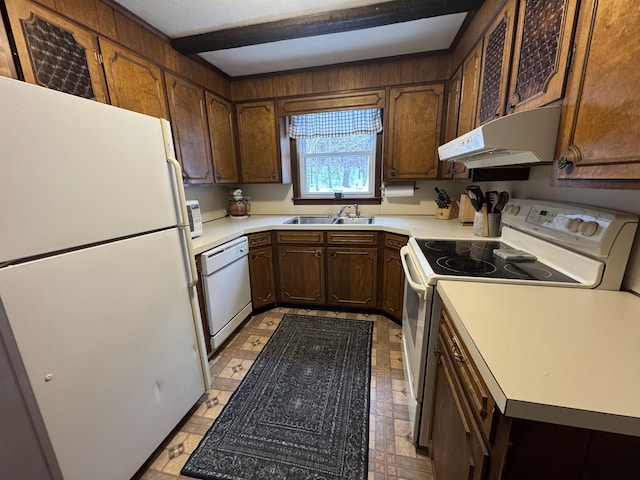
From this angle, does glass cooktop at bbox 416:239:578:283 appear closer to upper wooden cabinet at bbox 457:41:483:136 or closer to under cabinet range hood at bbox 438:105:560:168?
under cabinet range hood at bbox 438:105:560:168


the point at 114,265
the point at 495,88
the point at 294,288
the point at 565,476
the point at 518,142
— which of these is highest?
the point at 495,88

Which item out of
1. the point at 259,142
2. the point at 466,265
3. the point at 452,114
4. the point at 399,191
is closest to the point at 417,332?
the point at 466,265

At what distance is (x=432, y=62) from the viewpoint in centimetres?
227

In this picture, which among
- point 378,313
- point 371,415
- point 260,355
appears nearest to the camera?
point 371,415

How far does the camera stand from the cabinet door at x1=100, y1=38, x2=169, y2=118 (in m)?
1.55

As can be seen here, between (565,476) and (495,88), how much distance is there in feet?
5.24

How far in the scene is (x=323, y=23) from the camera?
68.7 inches

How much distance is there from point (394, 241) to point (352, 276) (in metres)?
0.53

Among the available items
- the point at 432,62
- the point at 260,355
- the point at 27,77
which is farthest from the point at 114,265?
the point at 432,62

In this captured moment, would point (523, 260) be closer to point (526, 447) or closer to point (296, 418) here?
point (526, 447)

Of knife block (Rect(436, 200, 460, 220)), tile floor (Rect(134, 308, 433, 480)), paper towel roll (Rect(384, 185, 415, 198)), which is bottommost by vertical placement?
tile floor (Rect(134, 308, 433, 480))

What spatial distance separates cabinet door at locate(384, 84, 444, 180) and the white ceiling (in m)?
0.35

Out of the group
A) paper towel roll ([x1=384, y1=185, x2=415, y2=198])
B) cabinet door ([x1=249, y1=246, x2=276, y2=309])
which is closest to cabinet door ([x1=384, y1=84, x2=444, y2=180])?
paper towel roll ([x1=384, y1=185, x2=415, y2=198])

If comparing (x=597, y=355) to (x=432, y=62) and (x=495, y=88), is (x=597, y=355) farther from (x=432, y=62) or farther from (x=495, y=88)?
(x=432, y=62)
